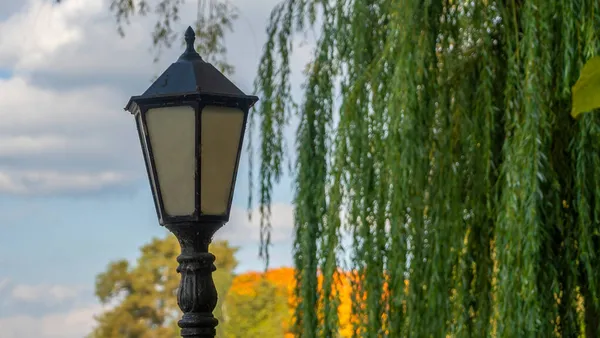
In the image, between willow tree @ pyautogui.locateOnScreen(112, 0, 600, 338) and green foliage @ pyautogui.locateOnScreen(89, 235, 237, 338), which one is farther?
green foliage @ pyautogui.locateOnScreen(89, 235, 237, 338)

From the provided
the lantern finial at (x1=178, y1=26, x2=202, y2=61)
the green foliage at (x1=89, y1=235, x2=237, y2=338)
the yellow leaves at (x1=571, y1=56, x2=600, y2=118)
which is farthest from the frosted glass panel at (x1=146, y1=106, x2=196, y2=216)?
the green foliage at (x1=89, y1=235, x2=237, y2=338)

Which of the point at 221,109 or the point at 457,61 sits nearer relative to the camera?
the point at 221,109

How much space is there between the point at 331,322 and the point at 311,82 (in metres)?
1.15

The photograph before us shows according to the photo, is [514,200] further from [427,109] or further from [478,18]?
[478,18]

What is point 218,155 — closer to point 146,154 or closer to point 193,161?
point 193,161

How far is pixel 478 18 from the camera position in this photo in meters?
3.77

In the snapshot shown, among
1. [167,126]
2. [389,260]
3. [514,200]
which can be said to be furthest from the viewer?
[389,260]

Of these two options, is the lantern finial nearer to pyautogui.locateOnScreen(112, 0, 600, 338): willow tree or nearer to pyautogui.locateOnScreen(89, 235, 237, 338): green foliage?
pyautogui.locateOnScreen(112, 0, 600, 338): willow tree

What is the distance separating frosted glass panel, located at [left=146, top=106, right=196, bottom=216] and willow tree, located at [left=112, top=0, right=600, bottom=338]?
1.13 meters

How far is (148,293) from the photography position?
153ft

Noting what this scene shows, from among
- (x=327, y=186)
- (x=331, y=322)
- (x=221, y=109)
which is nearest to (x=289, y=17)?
(x=327, y=186)

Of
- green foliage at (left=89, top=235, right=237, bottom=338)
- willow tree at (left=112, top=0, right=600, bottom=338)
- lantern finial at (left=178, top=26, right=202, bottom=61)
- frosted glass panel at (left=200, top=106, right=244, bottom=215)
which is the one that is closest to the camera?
frosted glass panel at (left=200, top=106, right=244, bottom=215)

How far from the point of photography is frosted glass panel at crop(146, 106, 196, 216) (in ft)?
8.43

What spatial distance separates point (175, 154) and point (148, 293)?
4504 centimetres
